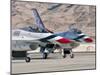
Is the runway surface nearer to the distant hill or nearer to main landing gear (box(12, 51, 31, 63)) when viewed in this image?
main landing gear (box(12, 51, 31, 63))

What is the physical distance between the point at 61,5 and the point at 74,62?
0.70m

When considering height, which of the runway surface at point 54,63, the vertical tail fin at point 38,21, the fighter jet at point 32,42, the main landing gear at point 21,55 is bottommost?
the runway surface at point 54,63

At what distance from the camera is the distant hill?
8.54 feet

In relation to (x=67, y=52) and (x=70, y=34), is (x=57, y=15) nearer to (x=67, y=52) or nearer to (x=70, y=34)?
(x=70, y=34)

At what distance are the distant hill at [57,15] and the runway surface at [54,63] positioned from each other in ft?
1.00

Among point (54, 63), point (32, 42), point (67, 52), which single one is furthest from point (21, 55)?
point (67, 52)

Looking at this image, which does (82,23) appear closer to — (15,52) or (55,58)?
(55,58)

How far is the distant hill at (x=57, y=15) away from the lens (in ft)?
8.54

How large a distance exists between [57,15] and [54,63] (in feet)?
1.85

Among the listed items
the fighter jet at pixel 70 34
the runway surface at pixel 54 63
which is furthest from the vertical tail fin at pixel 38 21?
the runway surface at pixel 54 63

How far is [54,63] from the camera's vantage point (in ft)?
9.04

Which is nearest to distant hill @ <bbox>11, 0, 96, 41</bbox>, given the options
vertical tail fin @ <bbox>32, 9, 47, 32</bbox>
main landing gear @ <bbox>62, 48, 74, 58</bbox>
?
vertical tail fin @ <bbox>32, 9, 47, 32</bbox>

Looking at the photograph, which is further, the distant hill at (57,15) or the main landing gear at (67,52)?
the main landing gear at (67,52)

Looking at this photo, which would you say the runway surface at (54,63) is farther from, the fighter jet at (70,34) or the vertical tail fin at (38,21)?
the vertical tail fin at (38,21)
